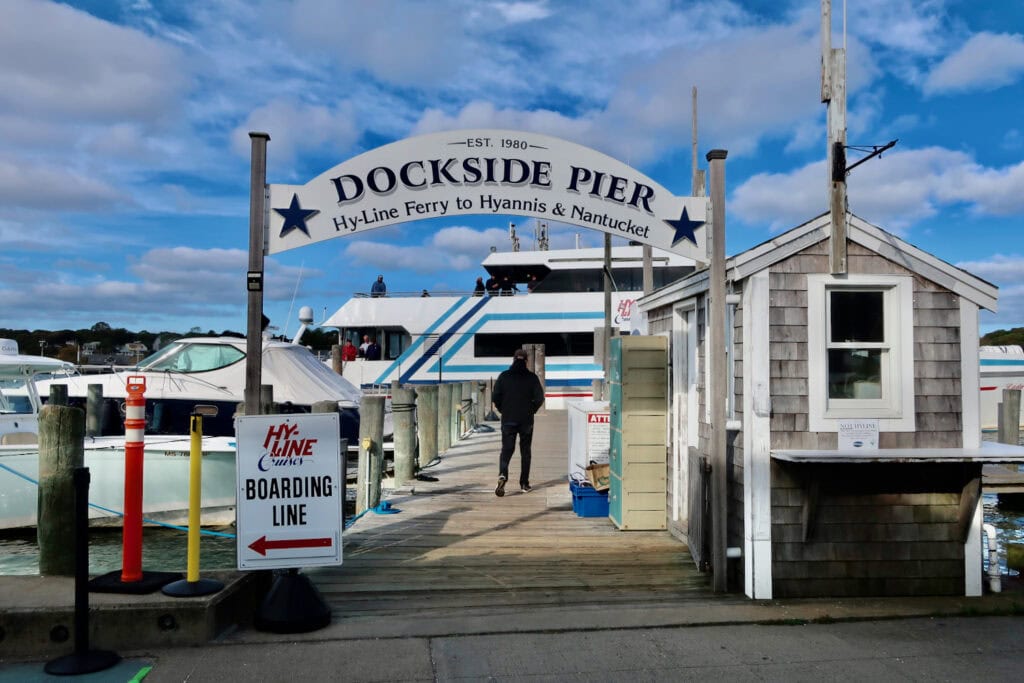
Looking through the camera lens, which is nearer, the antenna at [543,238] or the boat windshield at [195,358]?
the boat windshield at [195,358]

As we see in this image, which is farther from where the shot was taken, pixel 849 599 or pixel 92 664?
pixel 849 599

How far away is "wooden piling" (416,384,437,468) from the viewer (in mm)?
13688

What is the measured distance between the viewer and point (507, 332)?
29.9 meters

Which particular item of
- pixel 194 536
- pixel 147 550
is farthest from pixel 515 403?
pixel 194 536

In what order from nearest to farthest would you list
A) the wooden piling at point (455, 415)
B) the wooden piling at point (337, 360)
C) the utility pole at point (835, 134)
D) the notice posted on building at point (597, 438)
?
the utility pole at point (835, 134), the notice posted on building at point (597, 438), the wooden piling at point (455, 415), the wooden piling at point (337, 360)

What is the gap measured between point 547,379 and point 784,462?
23.4m

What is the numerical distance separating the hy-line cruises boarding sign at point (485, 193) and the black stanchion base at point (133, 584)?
7.42 ft

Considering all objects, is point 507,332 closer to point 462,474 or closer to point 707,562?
point 462,474

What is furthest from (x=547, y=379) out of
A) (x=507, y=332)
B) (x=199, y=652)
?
(x=199, y=652)

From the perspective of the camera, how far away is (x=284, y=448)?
209 inches

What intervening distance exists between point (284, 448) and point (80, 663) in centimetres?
161

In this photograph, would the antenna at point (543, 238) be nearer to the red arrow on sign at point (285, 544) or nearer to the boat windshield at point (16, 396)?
the boat windshield at point (16, 396)

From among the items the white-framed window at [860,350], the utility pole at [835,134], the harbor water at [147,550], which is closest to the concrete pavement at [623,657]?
the white-framed window at [860,350]

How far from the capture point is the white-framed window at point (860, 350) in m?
5.88
